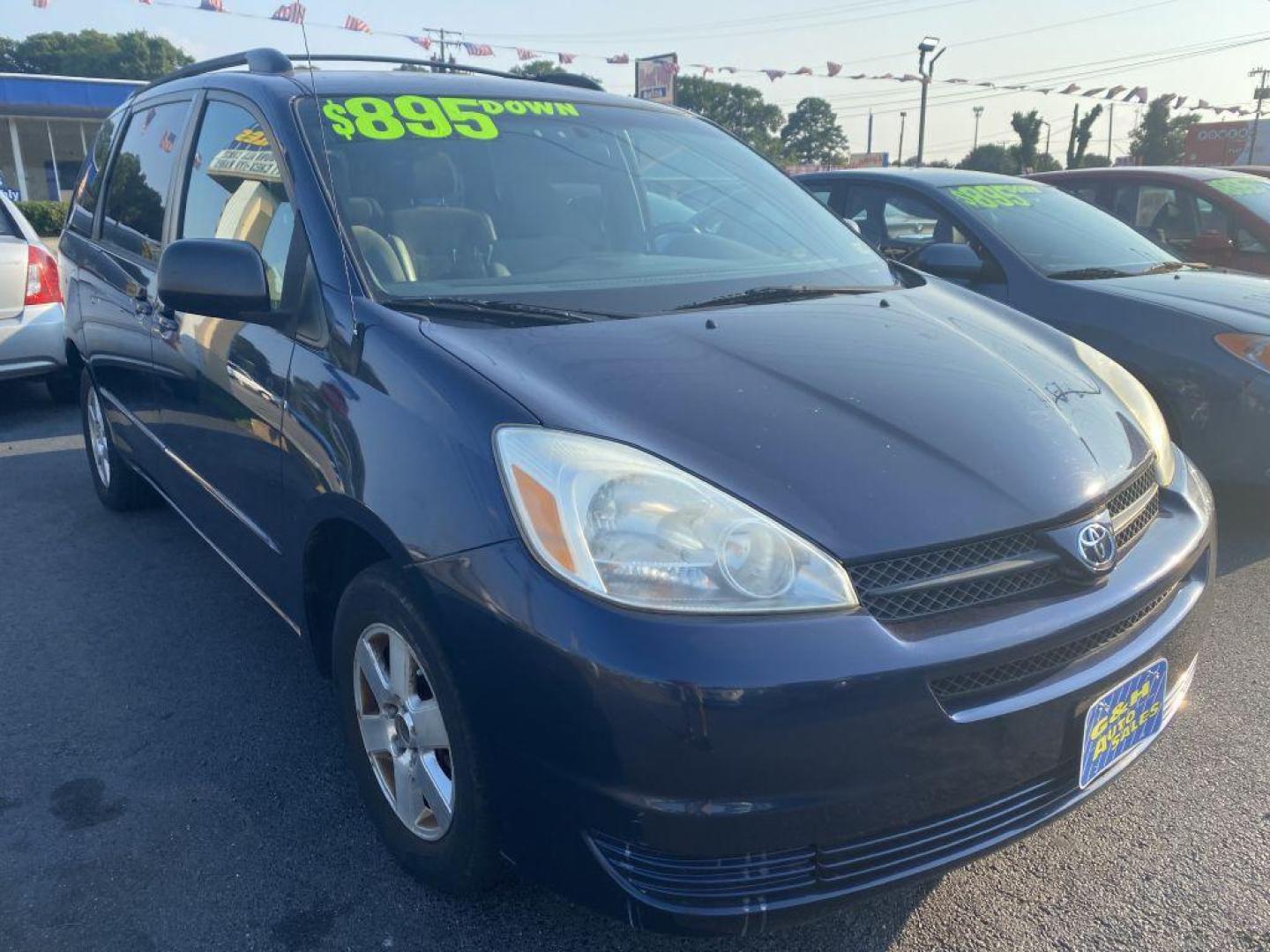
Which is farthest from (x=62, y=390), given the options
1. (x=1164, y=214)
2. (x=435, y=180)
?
(x=1164, y=214)

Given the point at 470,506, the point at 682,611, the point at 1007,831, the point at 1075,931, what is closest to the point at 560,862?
the point at 682,611

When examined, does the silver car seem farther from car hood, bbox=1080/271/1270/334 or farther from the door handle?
car hood, bbox=1080/271/1270/334

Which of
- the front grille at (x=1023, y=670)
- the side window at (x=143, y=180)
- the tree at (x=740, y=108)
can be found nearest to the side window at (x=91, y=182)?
the side window at (x=143, y=180)

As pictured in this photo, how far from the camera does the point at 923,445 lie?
1.99 metres

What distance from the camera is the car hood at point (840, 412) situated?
6.02ft

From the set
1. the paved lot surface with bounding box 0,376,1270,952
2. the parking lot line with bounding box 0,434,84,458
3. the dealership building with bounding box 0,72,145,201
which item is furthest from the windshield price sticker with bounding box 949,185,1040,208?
the dealership building with bounding box 0,72,145,201

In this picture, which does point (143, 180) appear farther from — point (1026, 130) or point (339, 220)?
point (1026, 130)

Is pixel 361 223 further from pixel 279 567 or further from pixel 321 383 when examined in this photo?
pixel 279 567

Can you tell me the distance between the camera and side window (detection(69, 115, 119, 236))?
14.7ft

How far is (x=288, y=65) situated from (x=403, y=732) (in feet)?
6.95

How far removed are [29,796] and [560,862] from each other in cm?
164

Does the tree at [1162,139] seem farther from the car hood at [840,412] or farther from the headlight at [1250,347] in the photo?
the car hood at [840,412]

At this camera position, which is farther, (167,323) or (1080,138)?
(1080,138)

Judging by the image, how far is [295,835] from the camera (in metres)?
2.46
